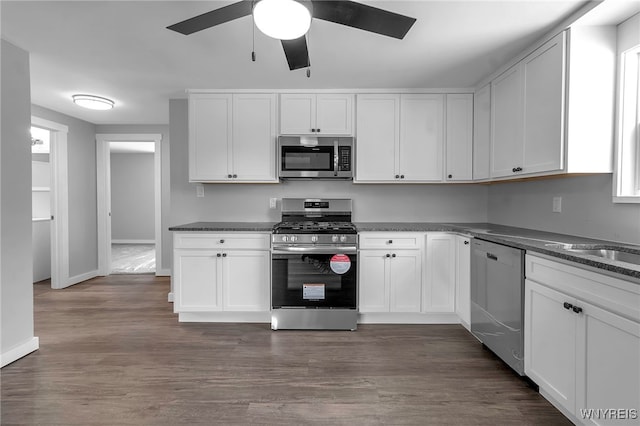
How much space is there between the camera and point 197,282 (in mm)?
3182

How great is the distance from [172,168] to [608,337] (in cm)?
393

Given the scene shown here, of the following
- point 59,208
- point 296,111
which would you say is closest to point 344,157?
point 296,111

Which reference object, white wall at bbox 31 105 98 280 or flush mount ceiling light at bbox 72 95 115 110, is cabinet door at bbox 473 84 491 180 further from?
white wall at bbox 31 105 98 280

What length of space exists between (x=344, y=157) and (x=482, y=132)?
135cm

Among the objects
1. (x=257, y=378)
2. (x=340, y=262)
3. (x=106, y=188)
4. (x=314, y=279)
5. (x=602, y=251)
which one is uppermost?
(x=106, y=188)

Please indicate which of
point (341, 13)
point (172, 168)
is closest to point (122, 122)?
point (172, 168)

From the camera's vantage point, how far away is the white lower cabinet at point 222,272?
3160mm

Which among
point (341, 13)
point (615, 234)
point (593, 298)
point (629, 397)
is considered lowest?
point (629, 397)

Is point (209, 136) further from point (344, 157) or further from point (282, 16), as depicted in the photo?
point (282, 16)

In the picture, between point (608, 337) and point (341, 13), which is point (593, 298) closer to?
point (608, 337)

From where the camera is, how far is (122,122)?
5.02 m

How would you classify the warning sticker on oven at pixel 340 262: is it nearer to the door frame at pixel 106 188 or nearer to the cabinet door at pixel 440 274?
the cabinet door at pixel 440 274

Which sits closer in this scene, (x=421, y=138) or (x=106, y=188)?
(x=421, y=138)

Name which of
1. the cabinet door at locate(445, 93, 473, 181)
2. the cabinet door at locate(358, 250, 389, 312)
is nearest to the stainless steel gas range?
the cabinet door at locate(358, 250, 389, 312)
